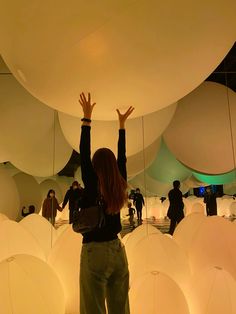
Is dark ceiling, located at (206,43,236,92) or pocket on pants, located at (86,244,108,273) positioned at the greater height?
dark ceiling, located at (206,43,236,92)

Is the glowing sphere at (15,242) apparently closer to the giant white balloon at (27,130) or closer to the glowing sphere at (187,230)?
the giant white balloon at (27,130)

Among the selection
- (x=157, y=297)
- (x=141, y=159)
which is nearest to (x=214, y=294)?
Answer: (x=157, y=297)

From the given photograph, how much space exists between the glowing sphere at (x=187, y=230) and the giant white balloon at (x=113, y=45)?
0.94 metres

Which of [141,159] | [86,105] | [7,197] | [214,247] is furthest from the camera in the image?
[7,197]

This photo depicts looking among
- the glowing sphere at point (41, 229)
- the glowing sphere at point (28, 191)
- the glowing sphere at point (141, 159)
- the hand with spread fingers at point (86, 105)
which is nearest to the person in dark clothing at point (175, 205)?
the glowing sphere at point (141, 159)

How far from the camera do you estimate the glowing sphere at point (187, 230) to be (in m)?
1.75

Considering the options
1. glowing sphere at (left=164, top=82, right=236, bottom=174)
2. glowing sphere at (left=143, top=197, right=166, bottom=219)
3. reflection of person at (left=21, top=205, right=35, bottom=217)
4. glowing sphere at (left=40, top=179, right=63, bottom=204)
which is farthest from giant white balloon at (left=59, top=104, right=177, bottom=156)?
glowing sphere at (left=143, top=197, right=166, bottom=219)

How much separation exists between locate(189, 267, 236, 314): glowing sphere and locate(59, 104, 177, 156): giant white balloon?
73 cm

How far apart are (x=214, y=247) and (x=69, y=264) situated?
68 cm

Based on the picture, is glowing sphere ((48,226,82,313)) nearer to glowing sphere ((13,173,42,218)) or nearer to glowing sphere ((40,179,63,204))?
glowing sphere ((13,173,42,218))

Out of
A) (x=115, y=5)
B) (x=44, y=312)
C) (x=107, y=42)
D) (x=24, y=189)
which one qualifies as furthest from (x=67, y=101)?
(x=24, y=189)

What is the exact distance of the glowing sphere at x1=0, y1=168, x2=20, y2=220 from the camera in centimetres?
236

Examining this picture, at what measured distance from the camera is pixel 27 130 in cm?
192

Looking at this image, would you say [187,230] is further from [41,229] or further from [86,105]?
[86,105]
